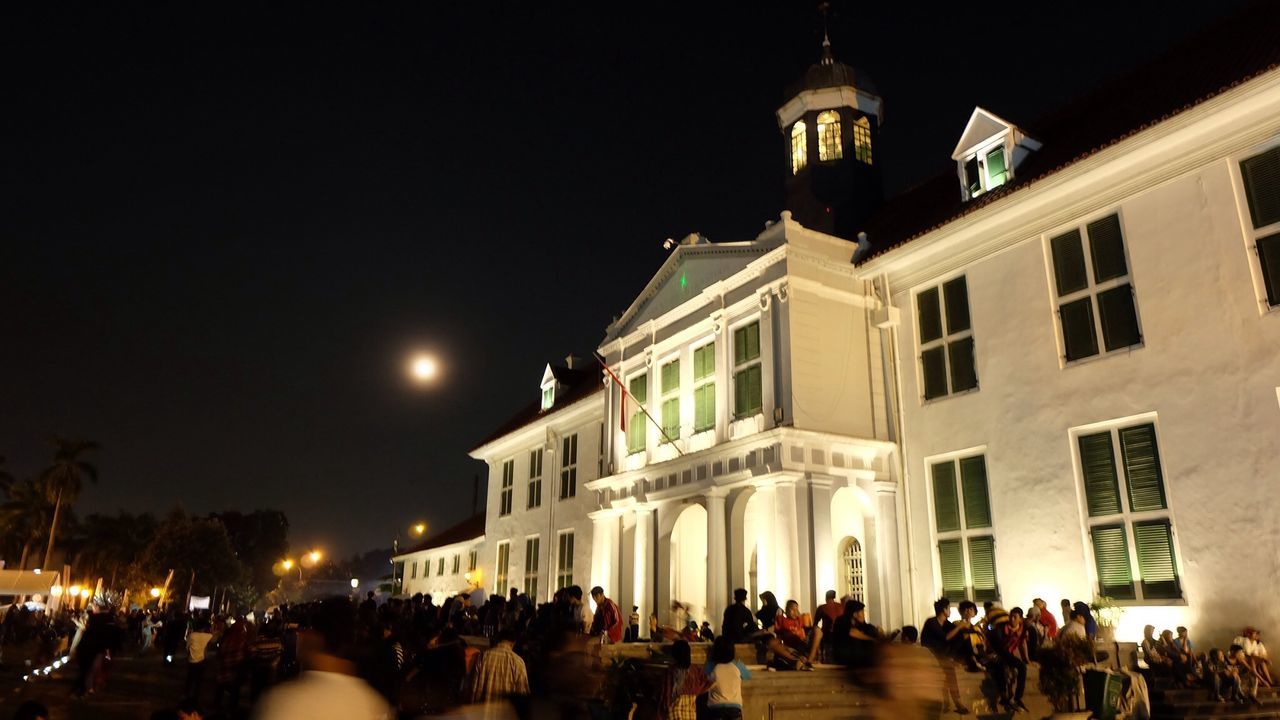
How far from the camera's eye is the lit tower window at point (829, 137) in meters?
25.6

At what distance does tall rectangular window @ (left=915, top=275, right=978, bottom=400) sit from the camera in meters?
17.8

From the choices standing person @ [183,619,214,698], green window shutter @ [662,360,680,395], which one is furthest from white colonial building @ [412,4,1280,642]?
standing person @ [183,619,214,698]

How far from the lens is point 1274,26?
605 inches

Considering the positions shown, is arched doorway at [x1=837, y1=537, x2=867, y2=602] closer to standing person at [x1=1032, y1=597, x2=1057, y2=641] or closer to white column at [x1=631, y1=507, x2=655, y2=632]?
white column at [x1=631, y1=507, x2=655, y2=632]

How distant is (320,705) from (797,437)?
14811 mm

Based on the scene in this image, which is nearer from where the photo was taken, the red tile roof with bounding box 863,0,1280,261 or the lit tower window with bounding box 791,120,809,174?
the red tile roof with bounding box 863,0,1280,261

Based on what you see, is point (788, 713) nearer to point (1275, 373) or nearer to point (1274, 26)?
point (1275, 373)

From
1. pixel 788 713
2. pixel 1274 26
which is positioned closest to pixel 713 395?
pixel 788 713

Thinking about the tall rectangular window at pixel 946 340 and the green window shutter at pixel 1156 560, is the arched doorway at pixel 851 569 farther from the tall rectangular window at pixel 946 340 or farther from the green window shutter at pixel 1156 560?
the green window shutter at pixel 1156 560

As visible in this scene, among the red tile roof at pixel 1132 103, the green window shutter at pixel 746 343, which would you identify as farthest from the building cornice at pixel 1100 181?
the green window shutter at pixel 746 343

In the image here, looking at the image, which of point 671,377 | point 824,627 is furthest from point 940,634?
point 671,377

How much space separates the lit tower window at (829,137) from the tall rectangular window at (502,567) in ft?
66.4

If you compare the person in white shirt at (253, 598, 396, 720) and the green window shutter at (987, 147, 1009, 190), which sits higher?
the green window shutter at (987, 147, 1009, 190)

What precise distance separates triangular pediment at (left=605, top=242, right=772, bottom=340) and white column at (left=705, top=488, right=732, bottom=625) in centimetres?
538
